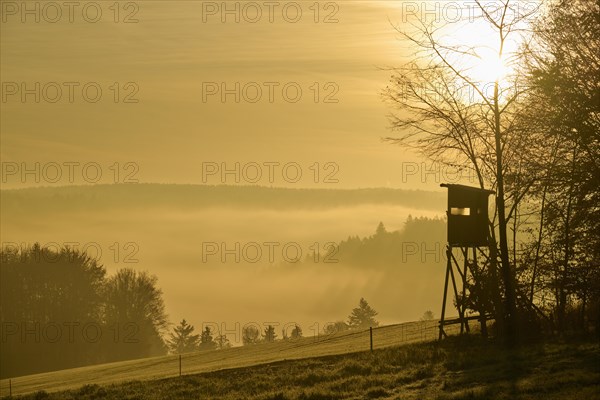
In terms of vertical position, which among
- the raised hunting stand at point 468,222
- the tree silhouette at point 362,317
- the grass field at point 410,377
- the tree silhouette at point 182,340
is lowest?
the tree silhouette at point 182,340

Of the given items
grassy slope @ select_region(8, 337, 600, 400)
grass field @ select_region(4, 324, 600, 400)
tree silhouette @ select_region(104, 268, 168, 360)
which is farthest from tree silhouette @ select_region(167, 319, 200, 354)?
grassy slope @ select_region(8, 337, 600, 400)

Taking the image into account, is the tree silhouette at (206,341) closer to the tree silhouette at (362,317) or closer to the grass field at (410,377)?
the tree silhouette at (362,317)

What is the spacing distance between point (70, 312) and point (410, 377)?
7817 cm

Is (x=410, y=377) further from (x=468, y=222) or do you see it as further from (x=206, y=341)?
(x=206, y=341)

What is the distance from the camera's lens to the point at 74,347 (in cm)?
9475

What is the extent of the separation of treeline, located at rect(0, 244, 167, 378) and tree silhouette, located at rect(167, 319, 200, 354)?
87.2 feet

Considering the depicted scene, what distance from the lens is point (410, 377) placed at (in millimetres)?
28734

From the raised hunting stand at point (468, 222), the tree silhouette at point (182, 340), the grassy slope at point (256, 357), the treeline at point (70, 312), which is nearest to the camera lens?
the raised hunting stand at point (468, 222)

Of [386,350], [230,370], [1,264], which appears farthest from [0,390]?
[1,264]

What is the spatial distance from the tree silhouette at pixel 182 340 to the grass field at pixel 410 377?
9934 centimetres

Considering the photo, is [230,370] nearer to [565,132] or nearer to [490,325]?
[490,325]

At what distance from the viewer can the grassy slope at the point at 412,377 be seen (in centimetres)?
2395

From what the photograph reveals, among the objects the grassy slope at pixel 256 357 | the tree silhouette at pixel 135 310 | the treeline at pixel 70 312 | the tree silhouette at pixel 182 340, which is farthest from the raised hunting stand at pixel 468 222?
the tree silhouette at pixel 182 340

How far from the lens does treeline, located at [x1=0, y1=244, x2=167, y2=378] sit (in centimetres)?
9312
